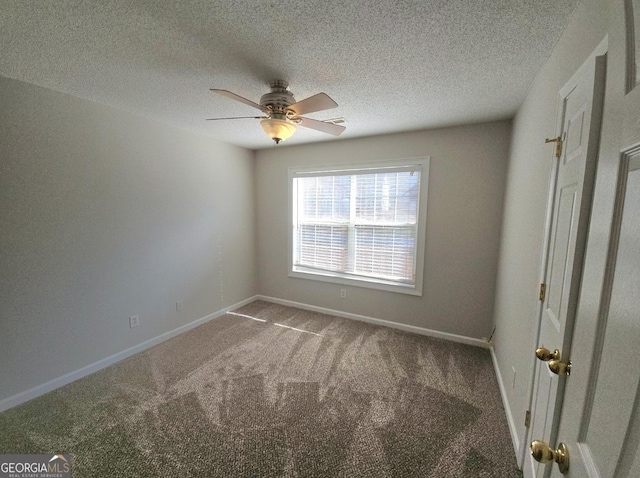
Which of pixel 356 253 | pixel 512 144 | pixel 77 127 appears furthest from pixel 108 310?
pixel 512 144

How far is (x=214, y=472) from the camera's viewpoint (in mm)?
1419

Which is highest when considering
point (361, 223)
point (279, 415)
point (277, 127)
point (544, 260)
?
point (277, 127)

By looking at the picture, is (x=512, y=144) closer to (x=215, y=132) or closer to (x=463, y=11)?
(x=463, y=11)

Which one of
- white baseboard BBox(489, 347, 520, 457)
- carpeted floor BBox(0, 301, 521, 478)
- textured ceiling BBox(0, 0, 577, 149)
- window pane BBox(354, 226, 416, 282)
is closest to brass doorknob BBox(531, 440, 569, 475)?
carpeted floor BBox(0, 301, 521, 478)

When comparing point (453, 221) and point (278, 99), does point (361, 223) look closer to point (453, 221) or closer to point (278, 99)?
point (453, 221)

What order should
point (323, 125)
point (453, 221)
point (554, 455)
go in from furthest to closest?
point (453, 221) < point (323, 125) < point (554, 455)

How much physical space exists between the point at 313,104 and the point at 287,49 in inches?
12.1

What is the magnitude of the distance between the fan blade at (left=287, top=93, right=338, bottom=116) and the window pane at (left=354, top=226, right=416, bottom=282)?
1915mm

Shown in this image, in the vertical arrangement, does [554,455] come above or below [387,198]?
below

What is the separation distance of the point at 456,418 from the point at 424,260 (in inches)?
61.5

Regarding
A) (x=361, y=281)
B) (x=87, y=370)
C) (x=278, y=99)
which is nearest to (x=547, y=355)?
(x=278, y=99)

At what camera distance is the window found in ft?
9.92

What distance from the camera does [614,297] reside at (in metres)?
0.49

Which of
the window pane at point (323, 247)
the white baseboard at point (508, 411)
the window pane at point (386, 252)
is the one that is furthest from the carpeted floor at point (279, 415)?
the window pane at point (323, 247)
